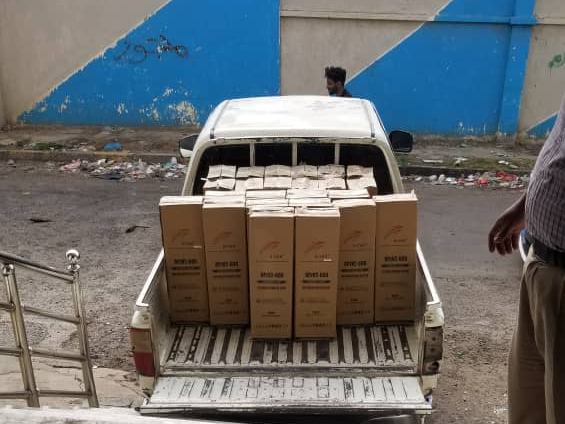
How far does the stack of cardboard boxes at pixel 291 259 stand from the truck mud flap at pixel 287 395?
38cm

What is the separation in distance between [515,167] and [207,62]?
587 centimetres

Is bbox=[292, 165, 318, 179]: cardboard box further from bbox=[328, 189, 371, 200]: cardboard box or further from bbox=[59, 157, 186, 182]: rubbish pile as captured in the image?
bbox=[59, 157, 186, 182]: rubbish pile

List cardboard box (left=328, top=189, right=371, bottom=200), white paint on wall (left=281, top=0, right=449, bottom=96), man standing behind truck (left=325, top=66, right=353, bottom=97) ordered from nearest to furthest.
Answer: cardboard box (left=328, top=189, right=371, bottom=200) → man standing behind truck (left=325, top=66, right=353, bottom=97) → white paint on wall (left=281, top=0, right=449, bottom=96)

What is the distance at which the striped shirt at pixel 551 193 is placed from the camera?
6.12 feet

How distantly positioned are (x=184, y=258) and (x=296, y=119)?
142 cm

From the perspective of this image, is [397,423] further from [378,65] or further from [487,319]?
[378,65]

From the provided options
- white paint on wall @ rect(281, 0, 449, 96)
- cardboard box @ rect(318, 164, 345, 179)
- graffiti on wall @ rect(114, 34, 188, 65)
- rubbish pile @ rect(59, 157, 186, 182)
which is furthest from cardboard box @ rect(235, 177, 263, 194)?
graffiti on wall @ rect(114, 34, 188, 65)

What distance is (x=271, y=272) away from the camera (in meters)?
3.13

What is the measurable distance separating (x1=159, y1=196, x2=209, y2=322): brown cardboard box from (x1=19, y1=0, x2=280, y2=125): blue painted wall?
761 centimetres

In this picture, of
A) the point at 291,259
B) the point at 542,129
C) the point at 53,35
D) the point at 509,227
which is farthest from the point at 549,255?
the point at 53,35

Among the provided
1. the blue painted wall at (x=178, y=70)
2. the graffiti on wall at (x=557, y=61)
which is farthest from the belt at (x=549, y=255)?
the graffiti on wall at (x=557, y=61)

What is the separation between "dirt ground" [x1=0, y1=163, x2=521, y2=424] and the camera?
4.14 metres

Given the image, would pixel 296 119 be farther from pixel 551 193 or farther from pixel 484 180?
pixel 484 180

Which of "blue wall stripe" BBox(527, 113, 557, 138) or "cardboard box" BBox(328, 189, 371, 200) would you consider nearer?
"cardboard box" BBox(328, 189, 371, 200)
